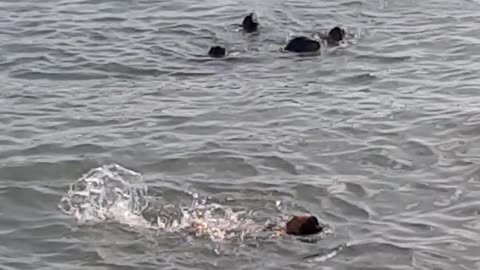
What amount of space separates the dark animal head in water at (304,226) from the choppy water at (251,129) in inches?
4.3

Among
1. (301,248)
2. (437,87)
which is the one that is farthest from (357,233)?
(437,87)

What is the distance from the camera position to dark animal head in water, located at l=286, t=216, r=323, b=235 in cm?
933

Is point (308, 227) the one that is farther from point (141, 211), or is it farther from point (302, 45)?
point (302, 45)

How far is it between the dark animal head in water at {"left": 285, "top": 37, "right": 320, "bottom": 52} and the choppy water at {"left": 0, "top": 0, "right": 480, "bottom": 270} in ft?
0.69

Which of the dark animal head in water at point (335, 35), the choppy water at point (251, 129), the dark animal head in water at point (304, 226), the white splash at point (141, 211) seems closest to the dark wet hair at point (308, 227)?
the dark animal head in water at point (304, 226)

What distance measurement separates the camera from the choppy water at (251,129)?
9.27m

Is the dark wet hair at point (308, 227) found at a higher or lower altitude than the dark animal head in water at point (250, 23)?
lower

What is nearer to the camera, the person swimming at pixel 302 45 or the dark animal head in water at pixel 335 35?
the person swimming at pixel 302 45

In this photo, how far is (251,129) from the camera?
40.4 feet

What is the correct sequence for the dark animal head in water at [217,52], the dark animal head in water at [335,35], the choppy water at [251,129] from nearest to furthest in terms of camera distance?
the choppy water at [251,129], the dark animal head in water at [217,52], the dark animal head in water at [335,35]

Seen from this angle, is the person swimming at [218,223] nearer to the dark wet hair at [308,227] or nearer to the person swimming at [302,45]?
the dark wet hair at [308,227]

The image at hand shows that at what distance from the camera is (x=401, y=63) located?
14852 mm

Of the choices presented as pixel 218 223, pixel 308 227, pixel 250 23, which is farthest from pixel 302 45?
pixel 308 227

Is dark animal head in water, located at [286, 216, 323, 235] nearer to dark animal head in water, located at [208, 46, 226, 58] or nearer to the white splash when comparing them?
the white splash
